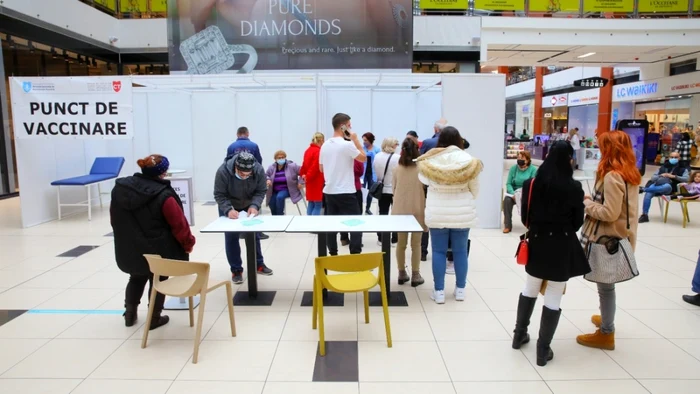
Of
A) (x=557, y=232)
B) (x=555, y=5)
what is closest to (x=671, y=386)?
(x=557, y=232)

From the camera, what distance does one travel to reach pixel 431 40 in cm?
1179

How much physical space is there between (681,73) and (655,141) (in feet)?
9.32

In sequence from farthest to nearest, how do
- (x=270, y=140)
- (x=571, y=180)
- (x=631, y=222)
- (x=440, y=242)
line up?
(x=270, y=140), (x=440, y=242), (x=631, y=222), (x=571, y=180)

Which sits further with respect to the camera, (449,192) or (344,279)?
(449,192)

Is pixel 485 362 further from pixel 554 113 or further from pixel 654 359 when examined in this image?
pixel 554 113

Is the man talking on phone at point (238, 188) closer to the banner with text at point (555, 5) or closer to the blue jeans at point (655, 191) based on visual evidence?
the blue jeans at point (655, 191)

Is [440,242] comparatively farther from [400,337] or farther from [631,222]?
[631,222]

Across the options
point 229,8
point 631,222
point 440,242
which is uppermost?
point 229,8

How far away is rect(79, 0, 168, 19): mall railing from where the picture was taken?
493 inches

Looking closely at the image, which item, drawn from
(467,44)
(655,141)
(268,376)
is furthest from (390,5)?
(655,141)

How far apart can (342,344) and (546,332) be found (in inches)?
55.5

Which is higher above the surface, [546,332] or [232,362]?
[546,332]

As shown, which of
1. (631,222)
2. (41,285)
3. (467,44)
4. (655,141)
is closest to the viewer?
(631,222)

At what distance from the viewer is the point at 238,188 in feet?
15.8
